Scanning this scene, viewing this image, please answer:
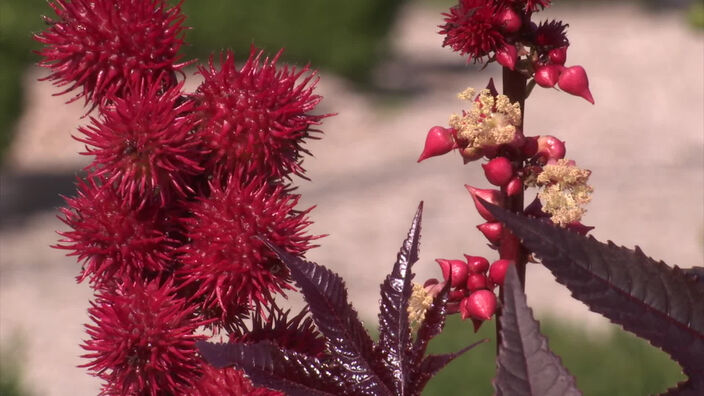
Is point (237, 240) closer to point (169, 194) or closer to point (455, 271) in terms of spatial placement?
point (169, 194)

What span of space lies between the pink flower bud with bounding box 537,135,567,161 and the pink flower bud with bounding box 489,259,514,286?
0.48ft

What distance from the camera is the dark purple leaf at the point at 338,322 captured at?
44.4 inches

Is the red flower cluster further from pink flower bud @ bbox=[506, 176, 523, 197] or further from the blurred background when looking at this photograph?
the blurred background

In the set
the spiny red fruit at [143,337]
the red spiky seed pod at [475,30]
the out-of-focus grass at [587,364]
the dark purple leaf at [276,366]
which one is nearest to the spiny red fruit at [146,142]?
the spiny red fruit at [143,337]

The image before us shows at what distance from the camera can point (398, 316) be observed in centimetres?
115

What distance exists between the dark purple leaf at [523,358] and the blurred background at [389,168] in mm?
3452

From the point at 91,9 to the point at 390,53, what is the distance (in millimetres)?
9466

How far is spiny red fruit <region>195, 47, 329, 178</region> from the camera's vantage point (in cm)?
122

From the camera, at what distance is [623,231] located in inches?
287

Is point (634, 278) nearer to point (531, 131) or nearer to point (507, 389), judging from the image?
point (507, 389)

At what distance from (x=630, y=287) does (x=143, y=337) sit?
0.62 m

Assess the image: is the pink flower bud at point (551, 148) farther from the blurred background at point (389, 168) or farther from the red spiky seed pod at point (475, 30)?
the blurred background at point (389, 168)

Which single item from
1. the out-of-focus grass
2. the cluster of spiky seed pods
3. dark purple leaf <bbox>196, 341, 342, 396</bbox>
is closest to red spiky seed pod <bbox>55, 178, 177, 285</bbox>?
dark purple leaf <bbox>196, 341, 342, 396</bbox>

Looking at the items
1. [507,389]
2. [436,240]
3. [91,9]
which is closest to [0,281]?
[436,240]
